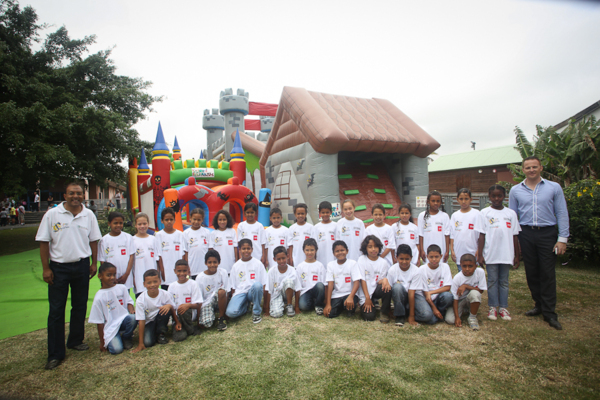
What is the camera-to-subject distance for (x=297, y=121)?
7355 mm

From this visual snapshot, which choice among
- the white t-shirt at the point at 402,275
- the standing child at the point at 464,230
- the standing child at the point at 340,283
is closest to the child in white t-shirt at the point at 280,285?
the standing child at the point at 340,283

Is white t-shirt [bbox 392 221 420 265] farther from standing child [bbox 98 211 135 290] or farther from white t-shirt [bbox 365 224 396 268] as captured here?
standing child [bbox 98 211 135 290]

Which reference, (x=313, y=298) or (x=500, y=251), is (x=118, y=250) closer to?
(x=313, y=298)

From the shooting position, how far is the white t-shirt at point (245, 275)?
3.97 metres

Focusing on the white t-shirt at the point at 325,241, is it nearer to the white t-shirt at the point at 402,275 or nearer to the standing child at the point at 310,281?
the standing child at the point at 310,281

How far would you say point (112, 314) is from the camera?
3.25 meters

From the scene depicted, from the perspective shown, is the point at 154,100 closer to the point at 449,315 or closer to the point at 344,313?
the point at 344,313

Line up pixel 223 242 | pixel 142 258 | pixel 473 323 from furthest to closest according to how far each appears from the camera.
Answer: pixel 223 242 < pixel 142 258 < pixel 473 323

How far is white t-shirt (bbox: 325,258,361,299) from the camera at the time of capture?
3.92 m

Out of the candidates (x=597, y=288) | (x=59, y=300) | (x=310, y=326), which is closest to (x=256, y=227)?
(x=310, y=326)

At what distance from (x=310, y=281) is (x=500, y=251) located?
2123 mm

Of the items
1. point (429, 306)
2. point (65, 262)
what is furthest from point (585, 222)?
point (65, 262)

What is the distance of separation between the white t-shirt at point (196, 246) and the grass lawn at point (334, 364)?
1.03 metres

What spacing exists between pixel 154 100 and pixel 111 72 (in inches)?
64.3
